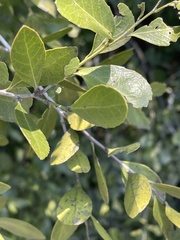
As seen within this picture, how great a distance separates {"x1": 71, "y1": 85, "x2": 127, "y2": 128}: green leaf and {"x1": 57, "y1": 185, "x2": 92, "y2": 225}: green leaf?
0.12 metres

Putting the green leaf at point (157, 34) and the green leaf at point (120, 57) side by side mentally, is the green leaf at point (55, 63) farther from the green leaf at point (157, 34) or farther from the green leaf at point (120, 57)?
the green leaf at point (120, 57)

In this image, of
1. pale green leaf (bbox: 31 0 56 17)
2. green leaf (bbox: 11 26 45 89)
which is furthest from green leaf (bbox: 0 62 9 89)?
pale green leaf (bbox: 31 0 56 17)

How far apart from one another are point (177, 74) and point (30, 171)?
484 mm

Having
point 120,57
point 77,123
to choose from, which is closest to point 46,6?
point 120,57

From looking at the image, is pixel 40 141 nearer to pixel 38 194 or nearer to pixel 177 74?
pixel 38 194

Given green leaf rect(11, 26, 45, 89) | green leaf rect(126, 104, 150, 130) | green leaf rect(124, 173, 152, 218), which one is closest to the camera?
green leaf rect(11, 26, 45, 89)

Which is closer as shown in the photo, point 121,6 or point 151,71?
point 121,6

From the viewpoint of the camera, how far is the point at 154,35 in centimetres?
45

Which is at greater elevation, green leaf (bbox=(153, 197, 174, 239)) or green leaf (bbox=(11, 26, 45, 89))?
green leaf (bbox=(11, 26, 45, 89))

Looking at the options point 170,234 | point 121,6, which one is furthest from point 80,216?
point 121,6

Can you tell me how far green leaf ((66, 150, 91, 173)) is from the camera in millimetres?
513

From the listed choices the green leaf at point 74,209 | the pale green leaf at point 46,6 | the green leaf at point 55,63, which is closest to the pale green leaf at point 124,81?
the green leaf at point 55,63

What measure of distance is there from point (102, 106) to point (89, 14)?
0.08 metres

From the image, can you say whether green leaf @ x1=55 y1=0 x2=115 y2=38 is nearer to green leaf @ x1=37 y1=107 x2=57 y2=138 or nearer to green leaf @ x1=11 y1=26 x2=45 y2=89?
green leaf @ x1=11 y1=26 x2=45 y2=89
